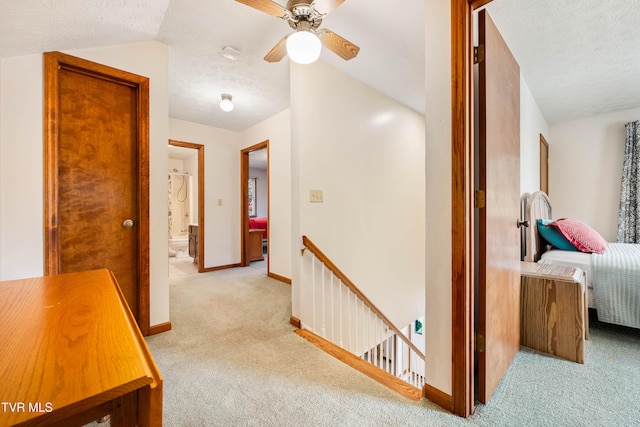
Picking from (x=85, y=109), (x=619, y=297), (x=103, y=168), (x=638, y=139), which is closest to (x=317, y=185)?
(x=103, y=168)

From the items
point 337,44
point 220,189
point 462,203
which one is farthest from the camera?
point 220,189

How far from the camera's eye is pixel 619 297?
1.80 meters

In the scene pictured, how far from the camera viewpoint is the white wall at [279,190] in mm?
3656

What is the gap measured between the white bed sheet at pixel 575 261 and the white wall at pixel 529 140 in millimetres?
603

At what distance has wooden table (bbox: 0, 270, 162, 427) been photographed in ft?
1.33

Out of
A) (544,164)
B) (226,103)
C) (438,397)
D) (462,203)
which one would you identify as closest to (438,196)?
(462,203)

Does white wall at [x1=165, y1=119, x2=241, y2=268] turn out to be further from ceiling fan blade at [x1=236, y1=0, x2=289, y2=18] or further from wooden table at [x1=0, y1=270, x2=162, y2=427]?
wooden table at [x1=0, y1=270, x2=162, y2=427]

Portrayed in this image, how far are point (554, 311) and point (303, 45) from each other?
220 cm

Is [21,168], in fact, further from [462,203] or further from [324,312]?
[462,203]

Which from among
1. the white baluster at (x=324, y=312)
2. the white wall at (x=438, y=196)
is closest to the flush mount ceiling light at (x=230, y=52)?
the white wall at (x=438, y=196)

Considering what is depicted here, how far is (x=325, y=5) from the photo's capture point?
1.43 metres

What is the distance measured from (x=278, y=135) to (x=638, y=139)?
14.9ft

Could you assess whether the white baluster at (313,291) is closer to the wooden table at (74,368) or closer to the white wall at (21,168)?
the wooden table at (74,368)

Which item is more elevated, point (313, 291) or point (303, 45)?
point (303, 45)
